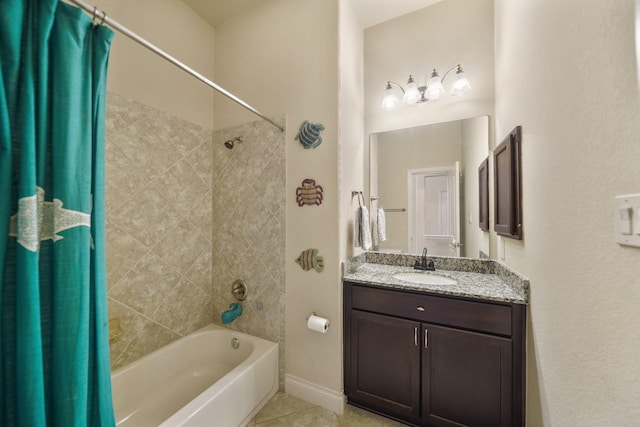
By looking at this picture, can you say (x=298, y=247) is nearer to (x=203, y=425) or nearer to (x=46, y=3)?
(x=203, y=425)

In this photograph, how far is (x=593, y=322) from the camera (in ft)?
2.34

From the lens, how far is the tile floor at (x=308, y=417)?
4.86ft

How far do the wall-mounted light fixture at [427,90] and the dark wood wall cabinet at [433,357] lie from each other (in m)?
1.45

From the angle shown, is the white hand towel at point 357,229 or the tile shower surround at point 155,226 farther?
the white hand towel at point 357,229

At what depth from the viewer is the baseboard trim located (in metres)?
1.58

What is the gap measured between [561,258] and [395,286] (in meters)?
0.76

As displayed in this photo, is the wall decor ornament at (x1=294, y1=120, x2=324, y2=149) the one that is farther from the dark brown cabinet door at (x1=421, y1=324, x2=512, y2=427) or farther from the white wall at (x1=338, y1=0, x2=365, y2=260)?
the dark brown cabinet door at (x1=421, y1=324, x2=512, y2=427)

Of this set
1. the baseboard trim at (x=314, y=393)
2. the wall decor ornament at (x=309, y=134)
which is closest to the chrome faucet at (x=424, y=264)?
the baseboard trim at (x=314, y=393)

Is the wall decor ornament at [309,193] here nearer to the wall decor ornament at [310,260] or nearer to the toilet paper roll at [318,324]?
the wall decor ornament at [310,260]

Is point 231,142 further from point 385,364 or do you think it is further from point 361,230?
point 385,364

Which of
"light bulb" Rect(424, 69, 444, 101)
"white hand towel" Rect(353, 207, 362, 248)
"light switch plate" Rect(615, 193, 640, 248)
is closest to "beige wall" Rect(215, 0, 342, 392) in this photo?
"white hand towel" Rect(353, 207, 362, 248)

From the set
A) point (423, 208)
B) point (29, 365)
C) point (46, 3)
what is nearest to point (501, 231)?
point (423, 208)

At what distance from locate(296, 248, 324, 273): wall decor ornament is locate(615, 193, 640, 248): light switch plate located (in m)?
1.30

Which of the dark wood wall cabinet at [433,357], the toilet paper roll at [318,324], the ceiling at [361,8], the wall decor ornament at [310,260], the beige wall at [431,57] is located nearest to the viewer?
the dark wood wall cabinet at [433,357]
